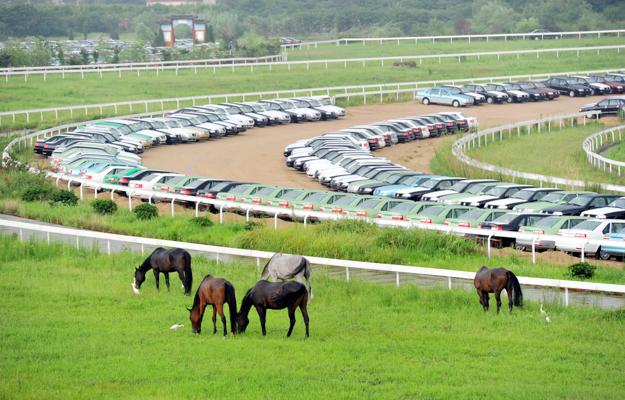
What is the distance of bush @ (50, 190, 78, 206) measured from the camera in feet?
90.5

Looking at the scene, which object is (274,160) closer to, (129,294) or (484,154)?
(484,154)

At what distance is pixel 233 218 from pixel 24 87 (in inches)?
1444

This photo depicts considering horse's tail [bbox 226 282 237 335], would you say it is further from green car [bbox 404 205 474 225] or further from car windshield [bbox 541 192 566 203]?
car windshield [bbox 541 192 566 203]

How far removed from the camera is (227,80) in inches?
2416

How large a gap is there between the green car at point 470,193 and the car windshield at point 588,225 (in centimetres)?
548

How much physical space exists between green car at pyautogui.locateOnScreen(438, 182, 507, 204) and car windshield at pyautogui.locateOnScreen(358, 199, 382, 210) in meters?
2.91

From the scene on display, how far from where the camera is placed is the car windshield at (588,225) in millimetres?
20562

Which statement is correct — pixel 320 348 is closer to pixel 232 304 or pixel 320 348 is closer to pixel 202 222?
pixel 232 304

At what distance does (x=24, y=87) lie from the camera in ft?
185

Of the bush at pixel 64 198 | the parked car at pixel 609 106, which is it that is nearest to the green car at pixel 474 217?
the bush at pixel 64 198

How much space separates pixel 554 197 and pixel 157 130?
23420mm

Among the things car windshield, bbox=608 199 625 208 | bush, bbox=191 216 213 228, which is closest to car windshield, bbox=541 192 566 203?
car windshield, bbox=608 199 625 208

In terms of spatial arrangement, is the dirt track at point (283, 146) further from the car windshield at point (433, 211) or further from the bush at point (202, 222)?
the car windshield at point (433, 211)

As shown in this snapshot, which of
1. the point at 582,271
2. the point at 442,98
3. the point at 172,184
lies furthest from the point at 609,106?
the point at 582,271
